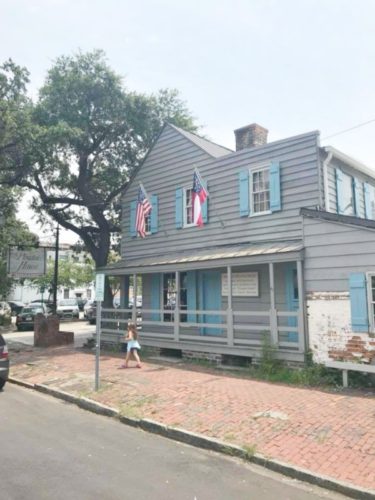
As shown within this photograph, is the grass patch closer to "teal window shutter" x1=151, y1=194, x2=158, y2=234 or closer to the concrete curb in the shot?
the concrete curb

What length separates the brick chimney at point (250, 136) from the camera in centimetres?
1507

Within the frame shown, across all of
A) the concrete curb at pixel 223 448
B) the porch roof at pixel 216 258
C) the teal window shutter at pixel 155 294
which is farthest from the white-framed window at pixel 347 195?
the concrete curb at pixel 223 448

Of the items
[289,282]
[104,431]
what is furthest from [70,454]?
[289,282]

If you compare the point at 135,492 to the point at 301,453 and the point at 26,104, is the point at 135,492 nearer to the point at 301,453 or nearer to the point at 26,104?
the point at 301,453

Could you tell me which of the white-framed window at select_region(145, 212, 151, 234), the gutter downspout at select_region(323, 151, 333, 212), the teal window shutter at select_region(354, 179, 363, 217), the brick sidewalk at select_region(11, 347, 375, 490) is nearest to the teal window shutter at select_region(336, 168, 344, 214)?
the gutter downspout at select_region(323, 151, 333, 212)

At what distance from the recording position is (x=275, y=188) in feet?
40.7

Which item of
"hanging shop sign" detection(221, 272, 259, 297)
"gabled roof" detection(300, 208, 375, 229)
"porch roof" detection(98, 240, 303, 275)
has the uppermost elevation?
"gabled roof" detection(300, 208, 375, 229)

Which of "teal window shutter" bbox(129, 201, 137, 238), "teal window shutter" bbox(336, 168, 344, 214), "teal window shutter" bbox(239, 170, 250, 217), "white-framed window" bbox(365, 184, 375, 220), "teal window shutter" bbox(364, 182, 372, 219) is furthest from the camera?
Answer: "teal window shutter" bbox(129, 201, 137, 238)

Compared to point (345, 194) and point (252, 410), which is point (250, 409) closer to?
point (252, 410)

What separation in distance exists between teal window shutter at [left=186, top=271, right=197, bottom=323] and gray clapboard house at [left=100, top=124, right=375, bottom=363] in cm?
4

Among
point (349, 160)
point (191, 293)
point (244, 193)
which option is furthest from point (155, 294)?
point (349, 160)

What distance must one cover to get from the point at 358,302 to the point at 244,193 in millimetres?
5359

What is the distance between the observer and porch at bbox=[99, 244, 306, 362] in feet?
34.9

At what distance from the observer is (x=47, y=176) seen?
20.0 metres
